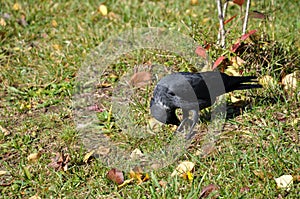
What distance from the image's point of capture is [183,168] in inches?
139

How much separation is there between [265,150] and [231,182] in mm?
417

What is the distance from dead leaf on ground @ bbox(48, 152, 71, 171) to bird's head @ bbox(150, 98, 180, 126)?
73cm

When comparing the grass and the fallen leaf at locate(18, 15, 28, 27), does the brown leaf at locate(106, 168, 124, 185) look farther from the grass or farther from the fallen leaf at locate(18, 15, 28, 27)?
the fallen leaf at locate(18, 15, 28, 27)

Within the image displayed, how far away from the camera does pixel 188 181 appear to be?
341cm

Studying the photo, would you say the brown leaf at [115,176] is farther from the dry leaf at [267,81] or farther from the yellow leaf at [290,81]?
the yellow leaf at [290,81]

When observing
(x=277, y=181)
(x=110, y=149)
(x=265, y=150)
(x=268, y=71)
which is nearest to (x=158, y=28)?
(x=268, y=71)

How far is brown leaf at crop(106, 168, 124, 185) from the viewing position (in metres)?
3.52

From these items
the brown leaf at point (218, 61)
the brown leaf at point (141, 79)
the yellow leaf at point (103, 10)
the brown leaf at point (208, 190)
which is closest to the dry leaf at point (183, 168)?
the brown leaf at point (208, 190)

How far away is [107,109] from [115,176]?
1.03 meters

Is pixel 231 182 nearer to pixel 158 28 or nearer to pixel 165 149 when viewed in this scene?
pixel 165 149

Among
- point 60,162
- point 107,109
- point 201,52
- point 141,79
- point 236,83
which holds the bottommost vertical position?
point 60,162

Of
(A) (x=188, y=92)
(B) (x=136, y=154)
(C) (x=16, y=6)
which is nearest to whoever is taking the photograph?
(A) (x=188, y=92)

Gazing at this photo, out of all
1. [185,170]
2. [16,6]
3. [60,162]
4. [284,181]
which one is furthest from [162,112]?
[16,6]

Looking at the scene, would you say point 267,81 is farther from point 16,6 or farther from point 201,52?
point 16,6
